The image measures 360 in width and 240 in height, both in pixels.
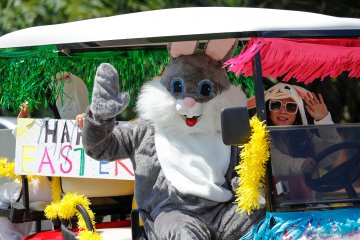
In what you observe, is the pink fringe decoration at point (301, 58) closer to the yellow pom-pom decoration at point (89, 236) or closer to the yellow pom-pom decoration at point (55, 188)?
the yellow pom-pom decoration at point (89, 236)

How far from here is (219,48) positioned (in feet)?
15.9

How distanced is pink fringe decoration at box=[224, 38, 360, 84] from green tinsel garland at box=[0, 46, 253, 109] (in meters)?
1.02

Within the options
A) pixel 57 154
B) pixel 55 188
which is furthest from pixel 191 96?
pixel 55 188

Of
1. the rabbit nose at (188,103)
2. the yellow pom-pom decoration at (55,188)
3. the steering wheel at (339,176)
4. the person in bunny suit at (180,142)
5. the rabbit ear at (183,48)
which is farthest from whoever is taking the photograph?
the yellow pom-pom decoration at (55,188)

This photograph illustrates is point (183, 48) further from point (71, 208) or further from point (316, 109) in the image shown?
point (71, 208)

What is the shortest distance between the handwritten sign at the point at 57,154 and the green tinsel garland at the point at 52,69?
0.17 metres

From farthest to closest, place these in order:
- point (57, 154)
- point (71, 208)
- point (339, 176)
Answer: point (57, 154) → point (71, 208) → point (339, 176)

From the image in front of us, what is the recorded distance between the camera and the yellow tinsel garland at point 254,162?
13.1 feet

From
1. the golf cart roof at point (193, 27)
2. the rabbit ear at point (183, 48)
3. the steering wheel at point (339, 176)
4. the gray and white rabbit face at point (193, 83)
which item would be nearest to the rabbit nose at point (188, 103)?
the gray and white rabbit face at point (193, 83)

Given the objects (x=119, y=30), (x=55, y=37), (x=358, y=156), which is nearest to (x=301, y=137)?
(x=358, y=156)

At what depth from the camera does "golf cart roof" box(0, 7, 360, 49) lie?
4.05m

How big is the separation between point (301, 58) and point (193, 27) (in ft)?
1.66

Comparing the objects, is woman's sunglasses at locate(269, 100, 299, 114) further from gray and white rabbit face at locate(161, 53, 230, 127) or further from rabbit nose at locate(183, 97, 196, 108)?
rabbit nose at locate(183, 97, 196, 108)

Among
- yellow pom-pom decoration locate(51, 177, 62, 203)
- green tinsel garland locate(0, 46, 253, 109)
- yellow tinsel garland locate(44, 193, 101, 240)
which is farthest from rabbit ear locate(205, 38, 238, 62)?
yellow pom-pom decoration locate(51, 177, 62, 203)
